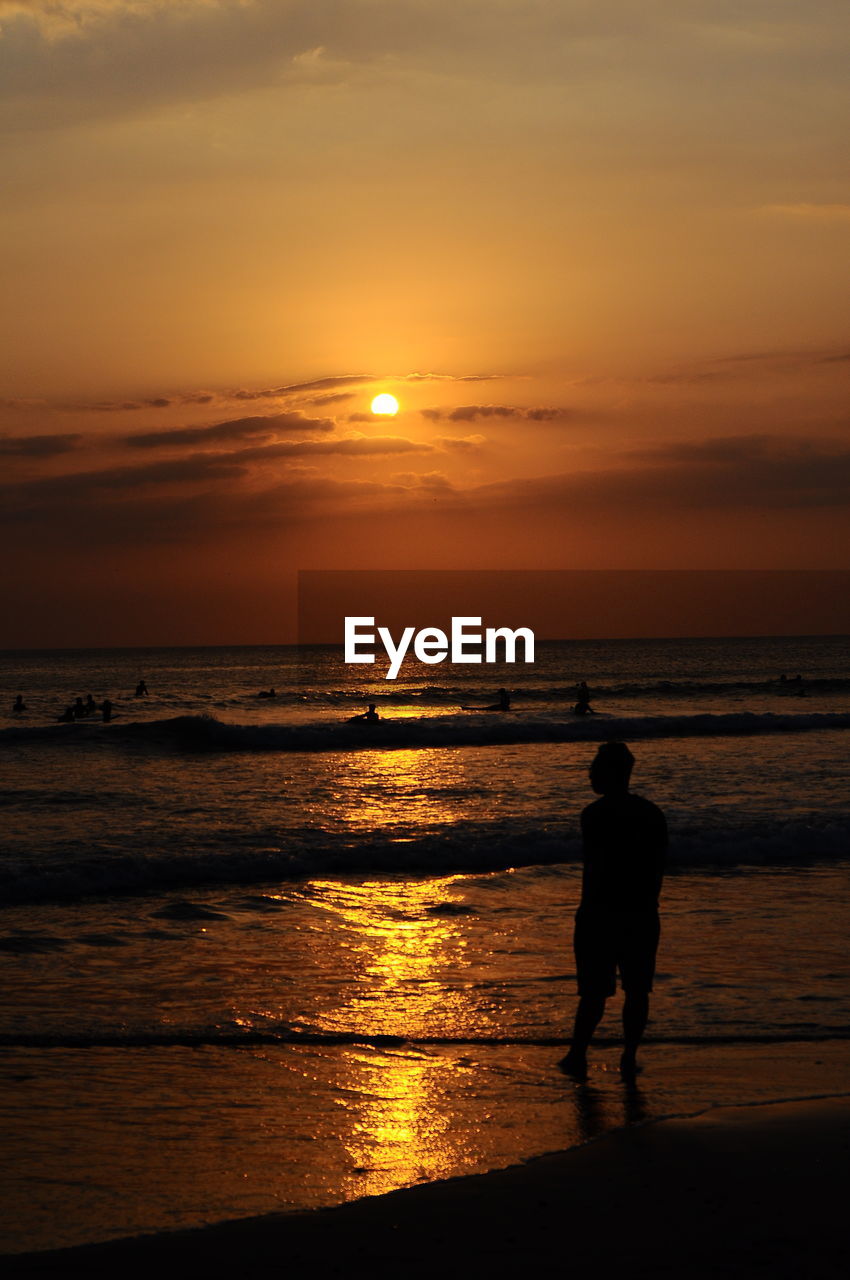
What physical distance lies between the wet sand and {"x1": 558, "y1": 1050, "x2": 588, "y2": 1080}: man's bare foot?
127cm

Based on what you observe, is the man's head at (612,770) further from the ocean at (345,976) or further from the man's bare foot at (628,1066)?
the ocean at (345,976)

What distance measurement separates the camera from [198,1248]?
4.59 m

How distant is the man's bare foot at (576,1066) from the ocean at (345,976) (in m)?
0.09

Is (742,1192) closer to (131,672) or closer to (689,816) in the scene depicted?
(689,816)

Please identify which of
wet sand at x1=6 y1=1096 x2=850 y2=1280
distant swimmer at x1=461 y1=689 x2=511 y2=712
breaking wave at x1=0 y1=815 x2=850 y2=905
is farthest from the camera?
distant swimmer at x1=461 y1=689 x2=511 y2=712

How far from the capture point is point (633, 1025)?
685cm

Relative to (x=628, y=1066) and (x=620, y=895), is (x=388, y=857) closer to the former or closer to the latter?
(x=628, y=1066)

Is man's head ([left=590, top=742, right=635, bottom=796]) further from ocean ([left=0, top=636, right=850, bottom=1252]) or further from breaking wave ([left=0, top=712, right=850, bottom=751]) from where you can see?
breaking wave ([left=0, top=712, right=850, bottom=751])

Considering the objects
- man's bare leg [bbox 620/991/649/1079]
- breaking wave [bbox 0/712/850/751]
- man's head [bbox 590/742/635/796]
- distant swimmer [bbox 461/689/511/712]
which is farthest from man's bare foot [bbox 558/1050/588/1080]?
distant swimmer [bbox 461/689/511/712]

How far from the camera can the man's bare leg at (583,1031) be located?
6.88 m

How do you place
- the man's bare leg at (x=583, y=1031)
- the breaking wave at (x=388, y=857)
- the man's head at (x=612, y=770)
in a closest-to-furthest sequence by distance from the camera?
the man's head at (x=612, y=770)
the man's bare leg at (x=583, y=1031)
the breaking wave at (x=388, y=857)

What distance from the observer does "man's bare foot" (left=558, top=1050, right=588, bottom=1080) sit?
272 inches

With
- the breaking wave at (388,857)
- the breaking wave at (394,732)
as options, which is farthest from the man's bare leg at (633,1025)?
the breaking wave at (394,732)

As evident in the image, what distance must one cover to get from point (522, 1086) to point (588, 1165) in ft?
4.66
